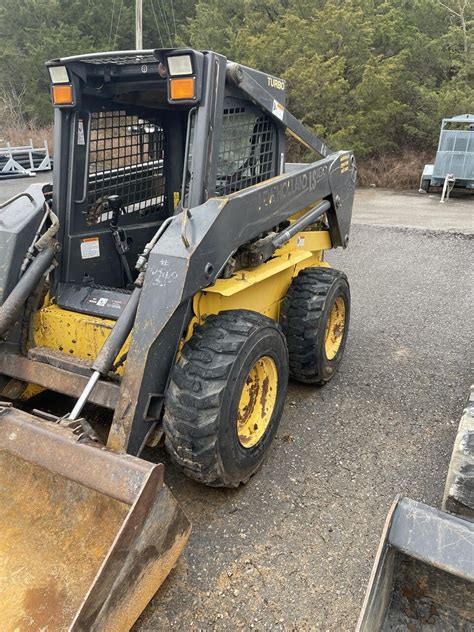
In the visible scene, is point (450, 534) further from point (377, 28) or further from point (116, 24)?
point (116, 24)

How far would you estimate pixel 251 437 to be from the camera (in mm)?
2715

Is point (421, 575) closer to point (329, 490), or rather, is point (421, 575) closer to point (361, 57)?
point (329, 490)

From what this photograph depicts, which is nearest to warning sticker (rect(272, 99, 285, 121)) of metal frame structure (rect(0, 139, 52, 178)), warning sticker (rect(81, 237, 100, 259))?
warning sticker (rect(81, 237, 100, 259))

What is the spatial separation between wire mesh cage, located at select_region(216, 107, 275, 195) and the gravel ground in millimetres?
1548

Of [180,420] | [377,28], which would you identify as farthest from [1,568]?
[377,28]

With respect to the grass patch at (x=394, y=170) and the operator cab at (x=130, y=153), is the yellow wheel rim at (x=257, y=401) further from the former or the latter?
the grass patch at (x=394, y=170)

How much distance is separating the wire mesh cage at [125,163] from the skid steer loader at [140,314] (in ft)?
0.04

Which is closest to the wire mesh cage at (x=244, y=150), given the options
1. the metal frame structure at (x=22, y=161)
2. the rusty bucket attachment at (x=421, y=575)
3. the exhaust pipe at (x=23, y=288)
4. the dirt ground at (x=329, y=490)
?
the exhaust pipe at (x=23, y=288)

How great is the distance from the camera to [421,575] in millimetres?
1791

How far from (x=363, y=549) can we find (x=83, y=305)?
6.34 feet

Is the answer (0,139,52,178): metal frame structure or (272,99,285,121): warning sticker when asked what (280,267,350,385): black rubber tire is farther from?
(0,139,52,178): metal frame structure

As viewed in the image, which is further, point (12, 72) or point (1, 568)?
point (12, 72)

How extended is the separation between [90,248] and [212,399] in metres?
1.45

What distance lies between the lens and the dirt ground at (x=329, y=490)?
6.94 feet
